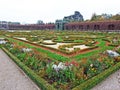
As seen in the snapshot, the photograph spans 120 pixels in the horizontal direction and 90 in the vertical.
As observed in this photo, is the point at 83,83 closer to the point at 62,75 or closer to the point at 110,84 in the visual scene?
the point at 62,75

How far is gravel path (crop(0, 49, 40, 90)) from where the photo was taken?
7.44 meters

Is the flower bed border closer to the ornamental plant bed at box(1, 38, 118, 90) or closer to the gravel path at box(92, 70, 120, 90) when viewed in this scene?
the ornamental plant bed at box(1, 38, 118, 90)

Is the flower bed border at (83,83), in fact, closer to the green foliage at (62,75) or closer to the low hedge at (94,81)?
the low hedge at (94,81)

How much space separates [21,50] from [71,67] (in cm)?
631

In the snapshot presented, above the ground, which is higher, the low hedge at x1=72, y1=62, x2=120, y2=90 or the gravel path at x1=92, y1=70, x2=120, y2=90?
the low hedge at x1=72, y1=62, x2=120, y2=90

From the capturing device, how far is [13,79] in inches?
330

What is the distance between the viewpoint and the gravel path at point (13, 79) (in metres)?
7.44

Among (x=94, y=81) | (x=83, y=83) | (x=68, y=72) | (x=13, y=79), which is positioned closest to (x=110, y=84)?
(x=94, y=81)

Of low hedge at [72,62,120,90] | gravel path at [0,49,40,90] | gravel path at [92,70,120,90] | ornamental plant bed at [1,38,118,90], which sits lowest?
gravel path at [92,70,120,90]

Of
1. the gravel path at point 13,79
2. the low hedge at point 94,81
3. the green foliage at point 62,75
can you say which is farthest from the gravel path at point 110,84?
the gravel path at point 13,79

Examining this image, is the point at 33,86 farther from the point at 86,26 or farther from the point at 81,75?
the point at 86,26

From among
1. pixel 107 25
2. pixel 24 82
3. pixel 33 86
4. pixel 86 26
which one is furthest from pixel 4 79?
pixel 86 26

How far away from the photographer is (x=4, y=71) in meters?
9.73

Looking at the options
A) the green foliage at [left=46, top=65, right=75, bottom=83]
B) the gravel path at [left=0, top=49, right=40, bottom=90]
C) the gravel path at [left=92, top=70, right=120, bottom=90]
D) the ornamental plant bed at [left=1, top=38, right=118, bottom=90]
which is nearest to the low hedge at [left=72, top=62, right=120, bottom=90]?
the ornamental plant bed at [left=1, top=38, right=118, bottom=90]
